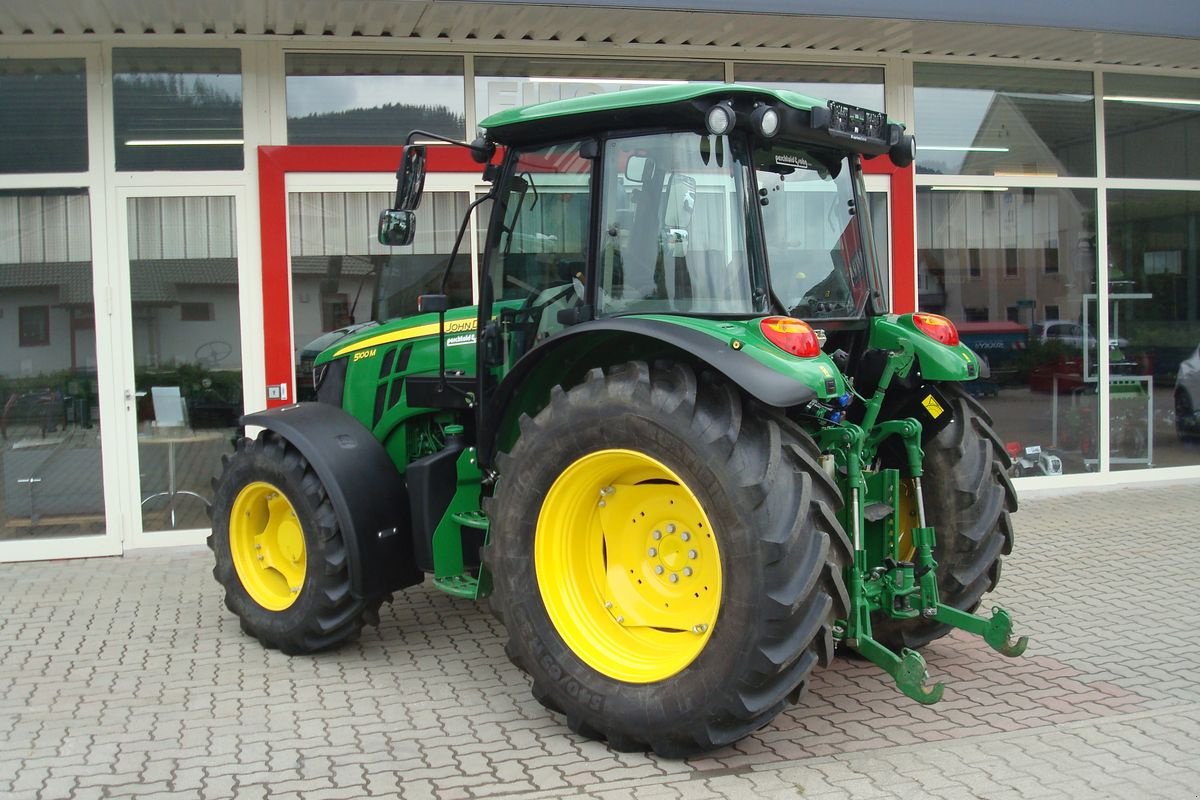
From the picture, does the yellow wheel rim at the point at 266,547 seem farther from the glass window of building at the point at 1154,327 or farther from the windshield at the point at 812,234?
the glass window of building at the point at 1154,327

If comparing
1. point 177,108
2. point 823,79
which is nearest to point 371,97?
point 177,108

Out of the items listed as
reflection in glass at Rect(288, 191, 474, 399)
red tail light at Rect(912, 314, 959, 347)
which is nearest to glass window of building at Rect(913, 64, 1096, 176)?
reflection in glass at Rect(288, 191, 474, 399)

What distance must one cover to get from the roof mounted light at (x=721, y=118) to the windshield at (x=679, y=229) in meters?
0.17

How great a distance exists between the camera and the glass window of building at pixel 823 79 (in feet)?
29.3

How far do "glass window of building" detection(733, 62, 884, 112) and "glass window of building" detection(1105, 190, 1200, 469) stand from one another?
100.0 inches

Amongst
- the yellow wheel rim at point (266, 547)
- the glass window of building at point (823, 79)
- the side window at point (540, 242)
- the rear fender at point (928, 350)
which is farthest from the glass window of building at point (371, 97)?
the rear fender at point (928, 350)

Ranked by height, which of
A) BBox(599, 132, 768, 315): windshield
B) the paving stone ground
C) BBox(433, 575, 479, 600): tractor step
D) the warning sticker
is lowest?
the paving stone ground

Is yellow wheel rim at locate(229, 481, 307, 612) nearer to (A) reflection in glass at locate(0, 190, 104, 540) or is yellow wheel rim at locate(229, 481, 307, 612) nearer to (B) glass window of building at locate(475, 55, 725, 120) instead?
(A) reflection in glass at locate(0, 190, 104, 540)

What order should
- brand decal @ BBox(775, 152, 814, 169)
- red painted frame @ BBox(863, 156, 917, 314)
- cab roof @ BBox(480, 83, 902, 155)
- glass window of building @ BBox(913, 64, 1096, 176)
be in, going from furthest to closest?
1. glass window of building @ BBox(913, 64, 1096, 176)
2. red painted frame @ BBox(863, 156, 917, 314)
3. brand decal @ BBox(775, 152, 814, 169)
4. cab roof @ BBox(480, 83, 902, 155)

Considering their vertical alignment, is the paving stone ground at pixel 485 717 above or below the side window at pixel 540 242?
below

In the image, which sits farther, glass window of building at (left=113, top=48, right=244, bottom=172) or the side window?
glass window of building at (left=113, top=48, right=244, bottom=172)

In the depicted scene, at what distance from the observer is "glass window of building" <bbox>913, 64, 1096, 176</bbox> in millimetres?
9367

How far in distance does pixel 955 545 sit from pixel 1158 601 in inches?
88.0

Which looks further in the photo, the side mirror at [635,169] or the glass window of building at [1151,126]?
the glass window of building at [1151,126]
